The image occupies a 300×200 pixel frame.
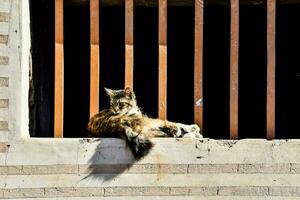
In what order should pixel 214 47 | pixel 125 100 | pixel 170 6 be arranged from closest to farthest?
pixel 125 100
pixel 170 6
pixel 214 47

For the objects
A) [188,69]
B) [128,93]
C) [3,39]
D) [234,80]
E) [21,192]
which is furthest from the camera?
[188,69]

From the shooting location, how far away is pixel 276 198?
20.4 ft

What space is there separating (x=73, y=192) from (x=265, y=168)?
72.0 inches

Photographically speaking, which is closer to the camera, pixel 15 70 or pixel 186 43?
pixel 15 70

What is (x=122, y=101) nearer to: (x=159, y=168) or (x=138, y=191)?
(x=159, y=168)

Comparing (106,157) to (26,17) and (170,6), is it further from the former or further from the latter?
(170,6)

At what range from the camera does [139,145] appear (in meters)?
6.14

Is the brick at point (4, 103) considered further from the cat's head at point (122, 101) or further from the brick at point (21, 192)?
the cat's head at point (122, 101)

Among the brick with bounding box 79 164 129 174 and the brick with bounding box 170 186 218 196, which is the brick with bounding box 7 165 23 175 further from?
the brick with bounding box 170 186 218 196

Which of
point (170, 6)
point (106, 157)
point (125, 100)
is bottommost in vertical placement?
point (106, 157)

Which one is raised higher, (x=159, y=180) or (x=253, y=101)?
(x=253, y=101)

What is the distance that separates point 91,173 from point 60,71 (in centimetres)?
107

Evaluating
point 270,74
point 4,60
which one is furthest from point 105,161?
point 270,74

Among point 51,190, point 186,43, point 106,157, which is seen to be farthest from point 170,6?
point 51,190
